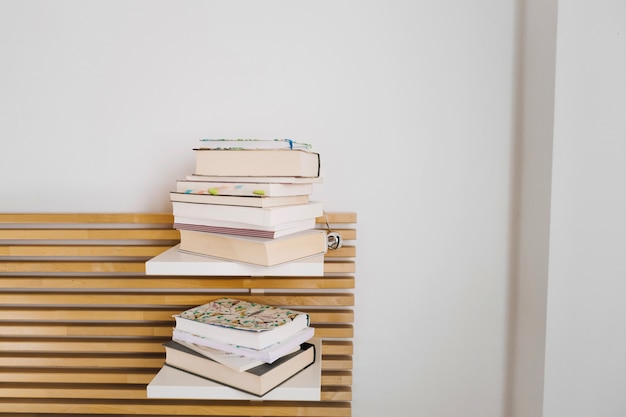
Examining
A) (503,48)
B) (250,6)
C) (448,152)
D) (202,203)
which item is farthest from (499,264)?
(250,6)

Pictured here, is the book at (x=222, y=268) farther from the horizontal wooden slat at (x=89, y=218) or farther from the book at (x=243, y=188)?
the horizontal wooden slat at (x=89, y=218)

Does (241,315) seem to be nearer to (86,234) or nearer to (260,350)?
(260,350)

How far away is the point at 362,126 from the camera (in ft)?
4.20

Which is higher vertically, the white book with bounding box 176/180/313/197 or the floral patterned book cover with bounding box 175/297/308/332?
the white book with bounding box 176/180/313/197

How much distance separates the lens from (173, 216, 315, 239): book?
896mm

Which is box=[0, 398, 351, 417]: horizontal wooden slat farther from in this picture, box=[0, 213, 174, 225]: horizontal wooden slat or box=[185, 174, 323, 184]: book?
box=[185, 174, 323, 184]: book

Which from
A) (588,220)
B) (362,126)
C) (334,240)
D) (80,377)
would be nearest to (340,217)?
(334,240)

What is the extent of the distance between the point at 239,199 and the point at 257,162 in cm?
9

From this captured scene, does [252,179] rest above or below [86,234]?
above

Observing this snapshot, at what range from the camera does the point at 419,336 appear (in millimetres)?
1312

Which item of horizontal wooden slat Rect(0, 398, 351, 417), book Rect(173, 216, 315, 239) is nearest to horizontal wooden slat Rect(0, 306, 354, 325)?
horizontal wooden slat Rect(0, 398, 351, 417)

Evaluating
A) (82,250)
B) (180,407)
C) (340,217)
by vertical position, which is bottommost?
(180,407)

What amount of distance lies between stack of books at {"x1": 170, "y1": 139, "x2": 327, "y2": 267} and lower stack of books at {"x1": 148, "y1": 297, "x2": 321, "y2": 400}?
6.5 inches

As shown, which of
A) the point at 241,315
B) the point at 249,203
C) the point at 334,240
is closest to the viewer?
the point at 249,203
